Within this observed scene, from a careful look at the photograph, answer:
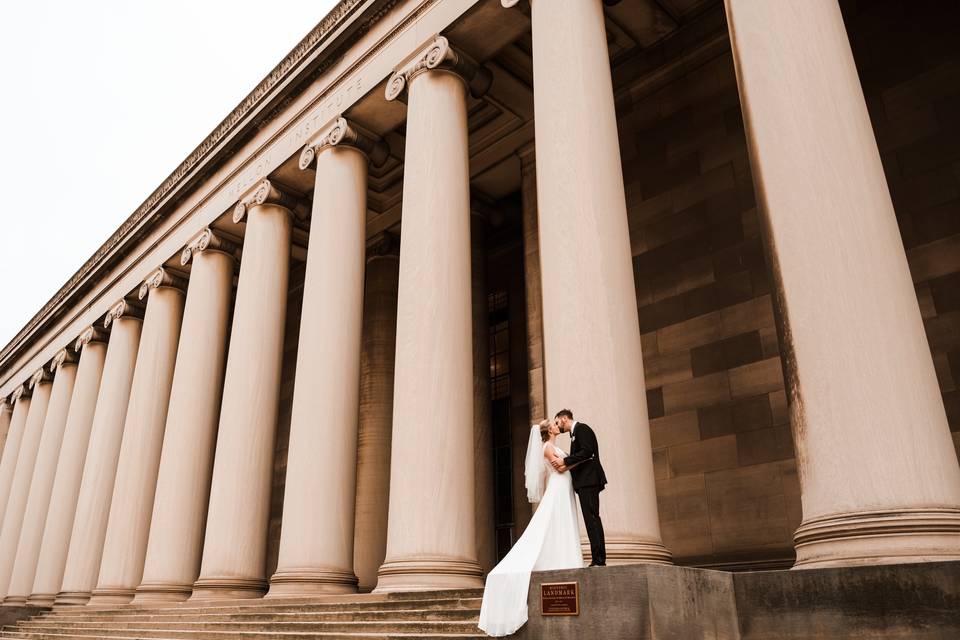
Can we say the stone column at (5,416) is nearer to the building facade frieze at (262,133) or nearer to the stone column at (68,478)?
the building facade frieze at (262,133)

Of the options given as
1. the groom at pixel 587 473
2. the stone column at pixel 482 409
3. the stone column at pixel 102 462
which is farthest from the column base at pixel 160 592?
the groom at pixel 587 473

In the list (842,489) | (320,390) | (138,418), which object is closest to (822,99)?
(842,489)

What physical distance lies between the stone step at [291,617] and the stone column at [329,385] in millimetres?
2625

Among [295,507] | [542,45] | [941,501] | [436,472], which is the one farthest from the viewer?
[295,507]

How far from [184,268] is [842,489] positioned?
4735 centimetres

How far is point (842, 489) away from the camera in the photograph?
16531 mm

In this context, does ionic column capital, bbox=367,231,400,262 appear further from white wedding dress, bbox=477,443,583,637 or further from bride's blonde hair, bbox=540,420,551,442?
white wedding dress, bbox=477,443,583,637

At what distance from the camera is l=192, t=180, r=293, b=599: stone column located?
3591 centimetres

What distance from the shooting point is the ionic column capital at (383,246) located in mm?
54219

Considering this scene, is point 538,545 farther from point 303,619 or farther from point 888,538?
point 303,619

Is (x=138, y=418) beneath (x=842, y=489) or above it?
above

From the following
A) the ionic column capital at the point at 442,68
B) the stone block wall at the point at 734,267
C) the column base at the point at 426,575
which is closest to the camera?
the column base at the point at 426,575

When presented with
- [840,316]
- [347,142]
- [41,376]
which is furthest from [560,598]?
[41,376]

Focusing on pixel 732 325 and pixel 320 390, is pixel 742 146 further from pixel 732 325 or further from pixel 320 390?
pixel 320 390
